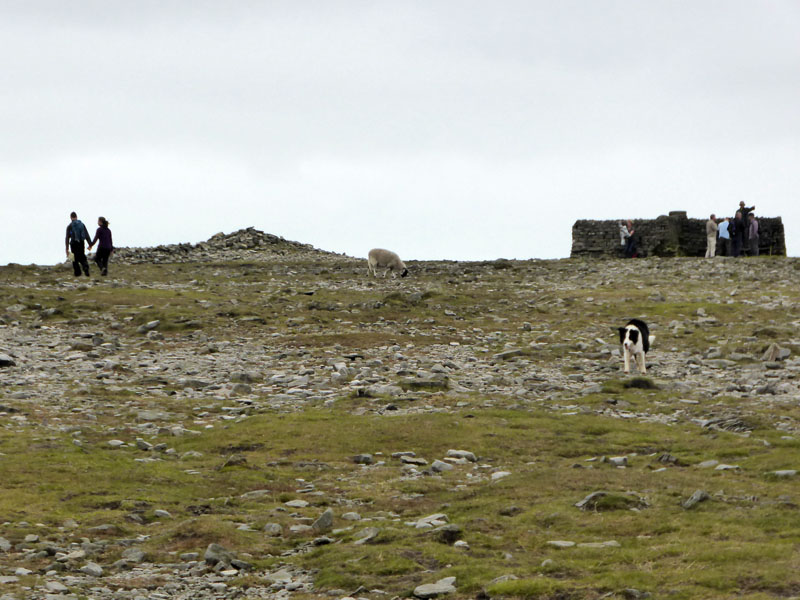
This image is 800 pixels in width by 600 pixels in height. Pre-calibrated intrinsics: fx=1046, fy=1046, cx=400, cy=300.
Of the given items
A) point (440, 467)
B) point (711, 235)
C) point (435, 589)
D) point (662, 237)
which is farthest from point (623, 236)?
point (435, 589)

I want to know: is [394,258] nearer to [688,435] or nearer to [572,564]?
[688,435]

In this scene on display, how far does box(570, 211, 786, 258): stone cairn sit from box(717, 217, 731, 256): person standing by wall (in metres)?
0.94

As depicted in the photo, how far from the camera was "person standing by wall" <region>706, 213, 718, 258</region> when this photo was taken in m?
51.5

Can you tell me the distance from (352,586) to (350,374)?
12.3 meters

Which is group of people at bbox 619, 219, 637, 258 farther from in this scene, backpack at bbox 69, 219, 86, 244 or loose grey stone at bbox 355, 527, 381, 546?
loose grey stone at bbox 355, 527, 381, 546

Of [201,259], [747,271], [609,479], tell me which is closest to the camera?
[609,479]

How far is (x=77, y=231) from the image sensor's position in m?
39.8

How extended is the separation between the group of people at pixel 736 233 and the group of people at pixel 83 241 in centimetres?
2875

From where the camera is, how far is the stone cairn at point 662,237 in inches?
2122

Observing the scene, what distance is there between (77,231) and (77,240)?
20.0 inches

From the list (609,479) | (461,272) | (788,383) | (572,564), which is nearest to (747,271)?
(461,272)

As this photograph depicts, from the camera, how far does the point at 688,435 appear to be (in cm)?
1552

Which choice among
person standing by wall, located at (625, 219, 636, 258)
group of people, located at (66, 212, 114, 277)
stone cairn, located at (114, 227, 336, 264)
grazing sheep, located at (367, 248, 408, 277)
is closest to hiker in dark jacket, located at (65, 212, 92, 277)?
group of people, located at (66, 212, 114, 277)

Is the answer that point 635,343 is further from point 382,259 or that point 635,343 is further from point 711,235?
point 711,235
